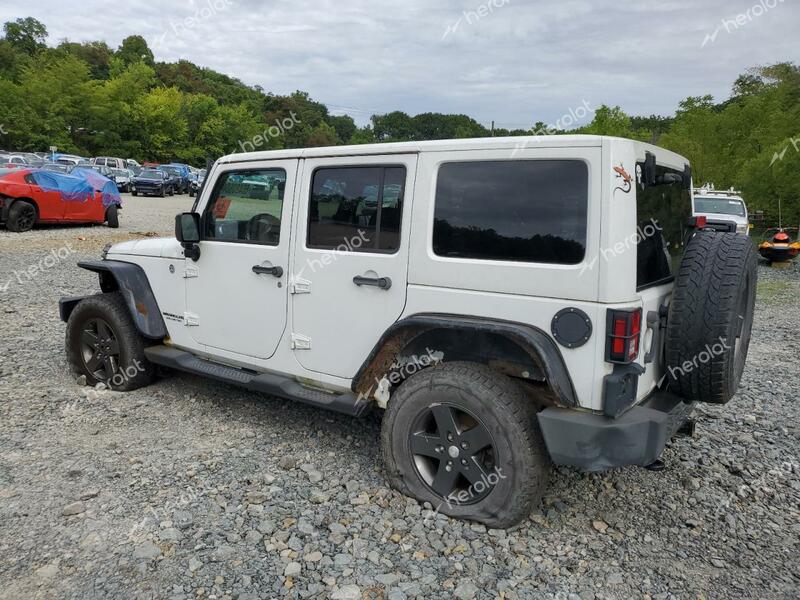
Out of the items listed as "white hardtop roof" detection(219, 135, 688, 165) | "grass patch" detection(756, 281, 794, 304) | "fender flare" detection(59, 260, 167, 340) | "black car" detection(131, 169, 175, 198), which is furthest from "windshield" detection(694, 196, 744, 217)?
"black car" detection(131, 169, 175, 198)

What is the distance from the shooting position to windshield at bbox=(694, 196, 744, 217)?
50.5ft

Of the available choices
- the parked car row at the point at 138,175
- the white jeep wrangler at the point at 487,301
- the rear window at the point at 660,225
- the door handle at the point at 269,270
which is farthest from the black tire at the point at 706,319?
the parked car row at the point at 138,175

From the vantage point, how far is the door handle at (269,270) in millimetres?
3738

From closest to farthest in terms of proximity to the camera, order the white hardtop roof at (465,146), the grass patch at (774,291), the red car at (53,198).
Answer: the white hardtop roof at (465,146) < the grass patch at (774,291) < the red car at (53,198)

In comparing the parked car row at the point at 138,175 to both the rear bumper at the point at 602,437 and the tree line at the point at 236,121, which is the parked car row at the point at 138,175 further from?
the rear bumper at the point at 602,437

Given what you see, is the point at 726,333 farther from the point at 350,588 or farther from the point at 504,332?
the point at 350,588

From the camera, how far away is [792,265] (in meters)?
15.4

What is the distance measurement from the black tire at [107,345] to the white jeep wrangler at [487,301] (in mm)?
1035

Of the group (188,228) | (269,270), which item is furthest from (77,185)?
(269,270)

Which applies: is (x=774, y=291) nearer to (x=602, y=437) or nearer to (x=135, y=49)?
(x=602, y=437)

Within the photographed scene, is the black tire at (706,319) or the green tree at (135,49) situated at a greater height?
the green tree at (135,49)

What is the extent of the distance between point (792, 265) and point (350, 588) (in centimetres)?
1666

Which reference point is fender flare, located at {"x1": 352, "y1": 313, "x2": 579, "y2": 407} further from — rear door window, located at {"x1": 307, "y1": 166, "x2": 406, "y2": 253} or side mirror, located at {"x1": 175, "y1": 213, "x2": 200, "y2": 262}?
side mirror, located at {"x1": 175, "y1": 213, "x2": 200, "y2": 262}

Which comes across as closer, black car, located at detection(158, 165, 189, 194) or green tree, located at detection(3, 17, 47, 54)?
black car, located at detection(158, 165, 189, 194)
